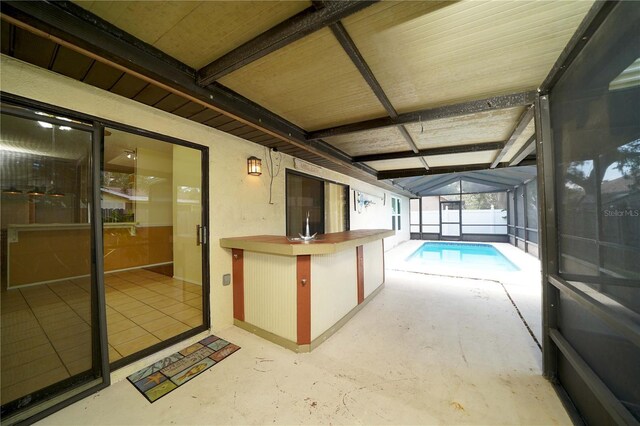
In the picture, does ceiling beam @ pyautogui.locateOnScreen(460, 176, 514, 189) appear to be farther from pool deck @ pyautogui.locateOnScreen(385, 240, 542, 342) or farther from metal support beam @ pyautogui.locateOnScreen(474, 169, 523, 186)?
pool deck @ pyautogui.locateOnScreen(385, 240, 542, 342)

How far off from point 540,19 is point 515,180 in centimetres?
971

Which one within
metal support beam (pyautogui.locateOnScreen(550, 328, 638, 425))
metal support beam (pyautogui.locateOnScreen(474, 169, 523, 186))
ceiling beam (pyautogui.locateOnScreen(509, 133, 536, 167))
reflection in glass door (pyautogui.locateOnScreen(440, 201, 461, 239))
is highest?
metal support beam (pyautogui.locateOnScreen(474, 169, 523, 186))

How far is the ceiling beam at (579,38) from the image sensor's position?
1170mm

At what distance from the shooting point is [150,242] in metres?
5.15

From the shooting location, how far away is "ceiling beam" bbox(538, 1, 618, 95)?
117 centimetres

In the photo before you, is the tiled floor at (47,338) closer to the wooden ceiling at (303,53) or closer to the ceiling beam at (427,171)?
the wooden ceiling at (303,53)

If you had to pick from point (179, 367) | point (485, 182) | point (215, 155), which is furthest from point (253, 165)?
point (485, 182)

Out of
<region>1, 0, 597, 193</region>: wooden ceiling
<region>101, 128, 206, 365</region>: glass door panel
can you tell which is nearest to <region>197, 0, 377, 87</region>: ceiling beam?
<region>1, 0, 597, 193</region>: wooden ceiling

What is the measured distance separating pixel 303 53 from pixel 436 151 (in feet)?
10.5

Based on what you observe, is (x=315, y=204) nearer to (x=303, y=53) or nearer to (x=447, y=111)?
(x=447, y=111)

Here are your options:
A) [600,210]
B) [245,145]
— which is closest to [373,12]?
[600,210]

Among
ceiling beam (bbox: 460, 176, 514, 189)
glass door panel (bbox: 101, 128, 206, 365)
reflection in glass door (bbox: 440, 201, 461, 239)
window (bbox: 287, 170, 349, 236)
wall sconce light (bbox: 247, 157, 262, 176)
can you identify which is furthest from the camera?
reflection in glass door (bbox: 440, 201, 461, 239)

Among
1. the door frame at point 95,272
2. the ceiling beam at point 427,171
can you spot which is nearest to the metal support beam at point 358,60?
the door frame at point 95,272

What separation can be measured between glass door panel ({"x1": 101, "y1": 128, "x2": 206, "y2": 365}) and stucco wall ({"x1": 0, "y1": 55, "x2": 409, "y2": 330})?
19cm
